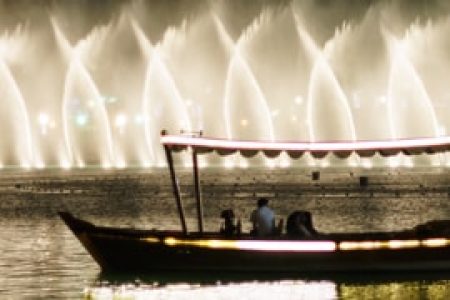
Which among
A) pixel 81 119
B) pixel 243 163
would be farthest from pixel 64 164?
pixel 243 163

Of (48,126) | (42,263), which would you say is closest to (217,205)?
(42,263)

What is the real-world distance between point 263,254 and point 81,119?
103634 mm

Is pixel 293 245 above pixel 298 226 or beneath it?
beneath

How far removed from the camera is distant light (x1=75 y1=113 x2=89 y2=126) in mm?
127812

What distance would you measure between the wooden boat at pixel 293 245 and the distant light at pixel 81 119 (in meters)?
102

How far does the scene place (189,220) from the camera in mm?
48969

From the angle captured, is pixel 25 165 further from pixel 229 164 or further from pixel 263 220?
pixel 263 220

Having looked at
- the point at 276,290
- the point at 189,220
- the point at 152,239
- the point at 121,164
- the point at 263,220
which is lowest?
the point at 276,290

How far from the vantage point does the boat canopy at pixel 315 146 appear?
25891 mm

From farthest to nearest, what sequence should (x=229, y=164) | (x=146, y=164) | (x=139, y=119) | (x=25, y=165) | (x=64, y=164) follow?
(x=229, y=164) → (x=146, y=164) → (x=64, y=164) → (x=25, y=165) → (x=139, y=119)

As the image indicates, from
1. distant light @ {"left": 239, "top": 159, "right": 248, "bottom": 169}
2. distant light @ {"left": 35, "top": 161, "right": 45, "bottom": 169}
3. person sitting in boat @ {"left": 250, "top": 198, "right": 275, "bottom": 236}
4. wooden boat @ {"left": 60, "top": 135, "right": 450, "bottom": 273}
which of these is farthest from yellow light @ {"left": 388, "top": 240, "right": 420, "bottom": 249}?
distant light @ {"left": 239, "top": 159, "right": 248, "bottom": 169}

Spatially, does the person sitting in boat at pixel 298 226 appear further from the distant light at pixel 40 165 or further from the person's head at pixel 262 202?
the distant light at pixel 40 165

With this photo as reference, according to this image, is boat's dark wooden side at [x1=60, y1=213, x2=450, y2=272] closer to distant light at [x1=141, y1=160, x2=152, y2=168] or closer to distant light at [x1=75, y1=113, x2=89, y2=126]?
distant light at [x1=75, y1=113, x2=89, y2=126]

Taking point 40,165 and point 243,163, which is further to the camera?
point 243,163
